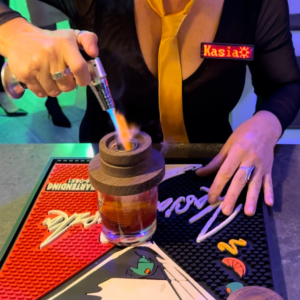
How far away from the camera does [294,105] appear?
93 cm

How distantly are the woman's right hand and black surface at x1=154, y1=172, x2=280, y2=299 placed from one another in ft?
0.96

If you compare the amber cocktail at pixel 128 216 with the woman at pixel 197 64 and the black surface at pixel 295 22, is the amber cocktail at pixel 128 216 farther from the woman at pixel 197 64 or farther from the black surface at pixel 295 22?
the black surface at pixel 295 22

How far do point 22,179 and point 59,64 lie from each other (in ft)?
1.12

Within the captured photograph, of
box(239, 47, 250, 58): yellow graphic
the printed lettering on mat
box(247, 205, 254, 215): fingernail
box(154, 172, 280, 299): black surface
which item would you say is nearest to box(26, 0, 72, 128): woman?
box(239, 47, 250, 58): yellow graphic

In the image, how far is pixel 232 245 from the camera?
1.99 ft

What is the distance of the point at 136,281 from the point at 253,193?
0.93ft

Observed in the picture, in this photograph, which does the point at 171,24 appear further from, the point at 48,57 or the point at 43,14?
the point at 43,14

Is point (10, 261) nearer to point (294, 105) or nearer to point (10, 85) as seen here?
point (10, 85)

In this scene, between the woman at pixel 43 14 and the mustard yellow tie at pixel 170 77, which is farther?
the woman at pixel 43 14

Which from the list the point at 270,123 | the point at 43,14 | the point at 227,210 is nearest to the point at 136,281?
the point at 227,210

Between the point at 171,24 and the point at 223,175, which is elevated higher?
the point at 171,24

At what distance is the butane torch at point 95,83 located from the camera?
61 centimetres

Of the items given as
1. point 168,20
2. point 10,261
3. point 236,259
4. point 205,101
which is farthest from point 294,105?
point 10,261

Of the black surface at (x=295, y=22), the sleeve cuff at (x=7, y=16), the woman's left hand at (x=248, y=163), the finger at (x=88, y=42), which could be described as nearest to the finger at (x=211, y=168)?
the woman's left hand at (x=248, y=163)
